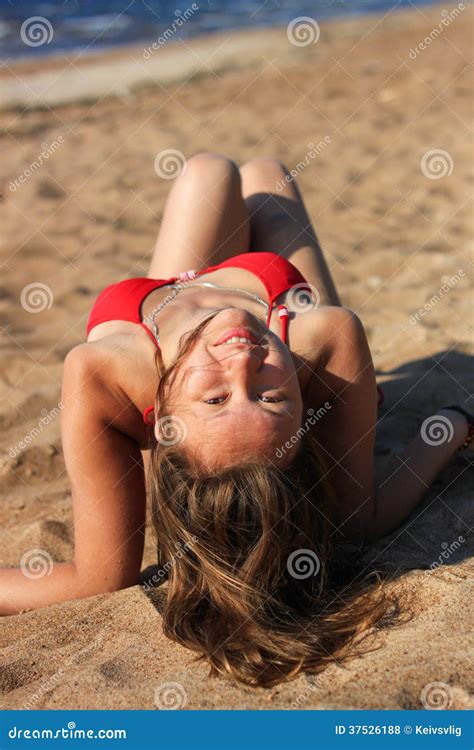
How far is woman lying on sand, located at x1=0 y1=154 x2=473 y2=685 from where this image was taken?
212 cm

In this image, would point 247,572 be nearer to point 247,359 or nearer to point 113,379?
point 247,359

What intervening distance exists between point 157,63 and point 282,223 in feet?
25.9

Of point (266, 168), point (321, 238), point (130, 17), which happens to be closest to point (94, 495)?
point (266, 168)

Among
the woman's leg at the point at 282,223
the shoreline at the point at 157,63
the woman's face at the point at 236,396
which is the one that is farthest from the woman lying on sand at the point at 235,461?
the shoreline at the point at 157,63

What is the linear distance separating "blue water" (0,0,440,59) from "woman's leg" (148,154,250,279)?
957 centimetres

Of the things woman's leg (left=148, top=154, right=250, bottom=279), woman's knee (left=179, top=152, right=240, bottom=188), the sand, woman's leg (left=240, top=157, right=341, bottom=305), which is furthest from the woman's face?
woman's knee (left=179, top=152, right=240, bottom=188)

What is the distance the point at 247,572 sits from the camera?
2.16 metres

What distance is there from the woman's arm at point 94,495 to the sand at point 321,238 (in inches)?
2.7

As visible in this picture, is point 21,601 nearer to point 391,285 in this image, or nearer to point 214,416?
point 214,416

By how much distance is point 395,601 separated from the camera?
7.36ft

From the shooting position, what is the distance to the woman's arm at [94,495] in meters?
2.44

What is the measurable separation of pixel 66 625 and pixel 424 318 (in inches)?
92.0

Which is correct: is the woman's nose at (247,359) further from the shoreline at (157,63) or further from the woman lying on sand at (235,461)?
the shoreline at (157,63)

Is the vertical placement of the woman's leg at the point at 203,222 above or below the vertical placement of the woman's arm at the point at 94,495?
above
